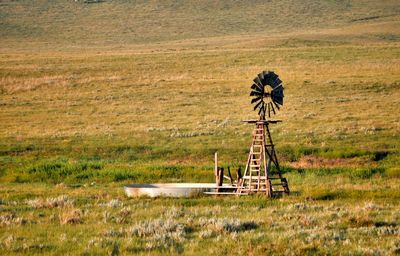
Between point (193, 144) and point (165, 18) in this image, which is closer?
point (193, 144)

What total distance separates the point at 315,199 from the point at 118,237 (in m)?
7.88

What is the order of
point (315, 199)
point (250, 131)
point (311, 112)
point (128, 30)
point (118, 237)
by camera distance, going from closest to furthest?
point (118, 237) < point (315, 199) < point (250, 131) < point (311, 112) < point (128, 30)

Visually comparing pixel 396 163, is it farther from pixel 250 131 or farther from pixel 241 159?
pixel 250 131

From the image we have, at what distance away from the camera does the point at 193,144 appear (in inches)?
1396

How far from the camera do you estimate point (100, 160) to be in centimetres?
3200

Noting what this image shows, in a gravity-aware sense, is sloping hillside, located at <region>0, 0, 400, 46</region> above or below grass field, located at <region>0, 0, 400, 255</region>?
above

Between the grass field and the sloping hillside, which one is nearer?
the grass field

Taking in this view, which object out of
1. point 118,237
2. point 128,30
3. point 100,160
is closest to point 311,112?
point 100,160

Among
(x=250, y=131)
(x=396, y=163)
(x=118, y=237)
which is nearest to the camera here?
(x=118, y=237)

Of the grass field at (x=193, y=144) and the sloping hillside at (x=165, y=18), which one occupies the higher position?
the sloping hillside at (x=165, y=18)

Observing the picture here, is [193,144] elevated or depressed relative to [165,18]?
depressed

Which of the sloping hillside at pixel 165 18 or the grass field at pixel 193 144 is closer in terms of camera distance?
the grass field at pixel 193 144

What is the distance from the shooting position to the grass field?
46.6ft

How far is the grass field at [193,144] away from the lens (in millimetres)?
14203
